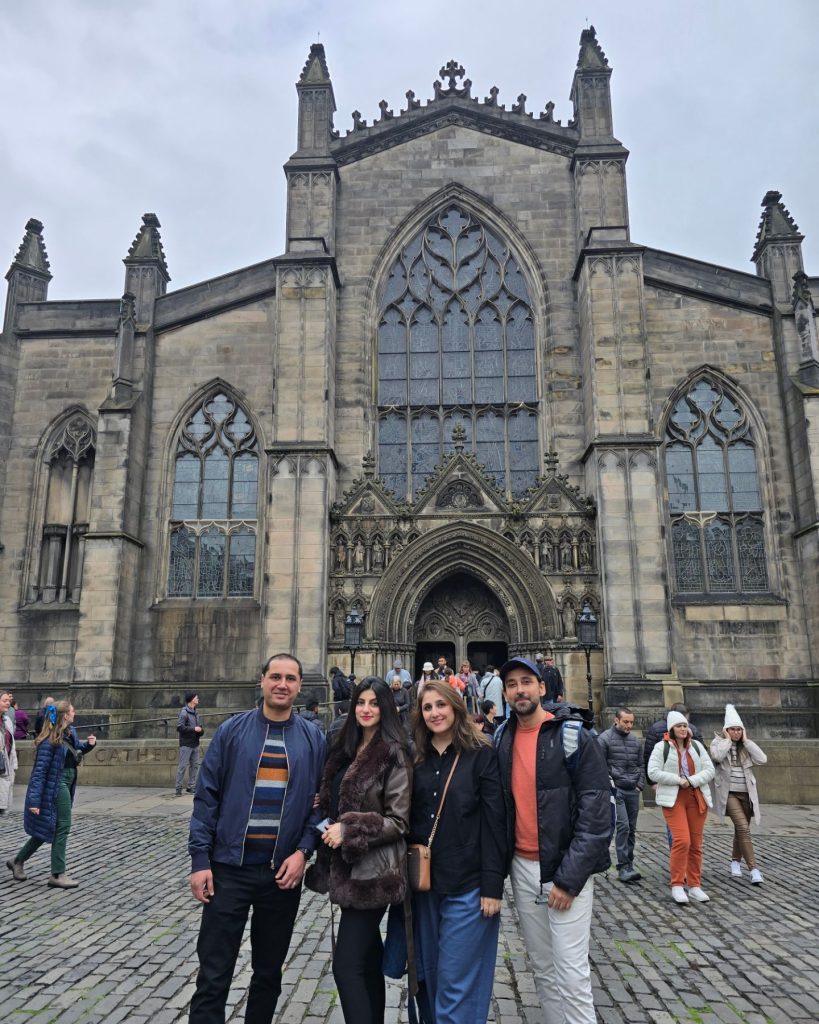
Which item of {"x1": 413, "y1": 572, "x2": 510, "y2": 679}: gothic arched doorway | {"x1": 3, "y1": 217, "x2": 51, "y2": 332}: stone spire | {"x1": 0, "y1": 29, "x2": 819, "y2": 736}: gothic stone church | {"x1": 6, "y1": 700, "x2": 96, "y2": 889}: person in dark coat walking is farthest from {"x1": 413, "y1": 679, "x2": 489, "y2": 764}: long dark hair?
{"x1": 3, "y1": 217, "x2": 51, "y2": 332}: stone spire

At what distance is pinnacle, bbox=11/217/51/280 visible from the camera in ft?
71.1

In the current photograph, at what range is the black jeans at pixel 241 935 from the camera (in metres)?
3.56

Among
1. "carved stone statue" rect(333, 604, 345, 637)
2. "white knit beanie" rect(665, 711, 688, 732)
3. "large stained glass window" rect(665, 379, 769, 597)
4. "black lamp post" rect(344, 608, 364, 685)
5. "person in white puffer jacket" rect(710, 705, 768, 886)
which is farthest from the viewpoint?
"large stained glass window" rect(665, 379, 769, 597)

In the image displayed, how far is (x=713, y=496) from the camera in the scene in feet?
63.1

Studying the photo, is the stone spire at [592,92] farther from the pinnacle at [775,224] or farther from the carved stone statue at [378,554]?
the carved stone statue at [378,554]

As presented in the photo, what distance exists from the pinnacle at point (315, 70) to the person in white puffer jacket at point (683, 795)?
20.5 meters

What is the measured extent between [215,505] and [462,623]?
702 centimetres

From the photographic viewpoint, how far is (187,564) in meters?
19.6

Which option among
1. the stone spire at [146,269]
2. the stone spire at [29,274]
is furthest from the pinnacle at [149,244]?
the stone spire at [29,274]

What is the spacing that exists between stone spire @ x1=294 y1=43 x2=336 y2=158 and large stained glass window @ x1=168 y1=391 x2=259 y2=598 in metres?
7.33

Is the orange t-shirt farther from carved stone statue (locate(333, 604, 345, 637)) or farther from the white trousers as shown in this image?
carved stone statue (locate(333, 604, 345, 637))

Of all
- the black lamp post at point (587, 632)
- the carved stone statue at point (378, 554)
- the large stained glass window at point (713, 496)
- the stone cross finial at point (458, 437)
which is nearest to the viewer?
the black lamp post at point (587, 632)

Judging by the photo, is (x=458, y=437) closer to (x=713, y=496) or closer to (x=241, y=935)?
(x=713, y=496)

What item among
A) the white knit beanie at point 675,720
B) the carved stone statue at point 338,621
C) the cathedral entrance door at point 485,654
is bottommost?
the white knit beanie at point 675,720
